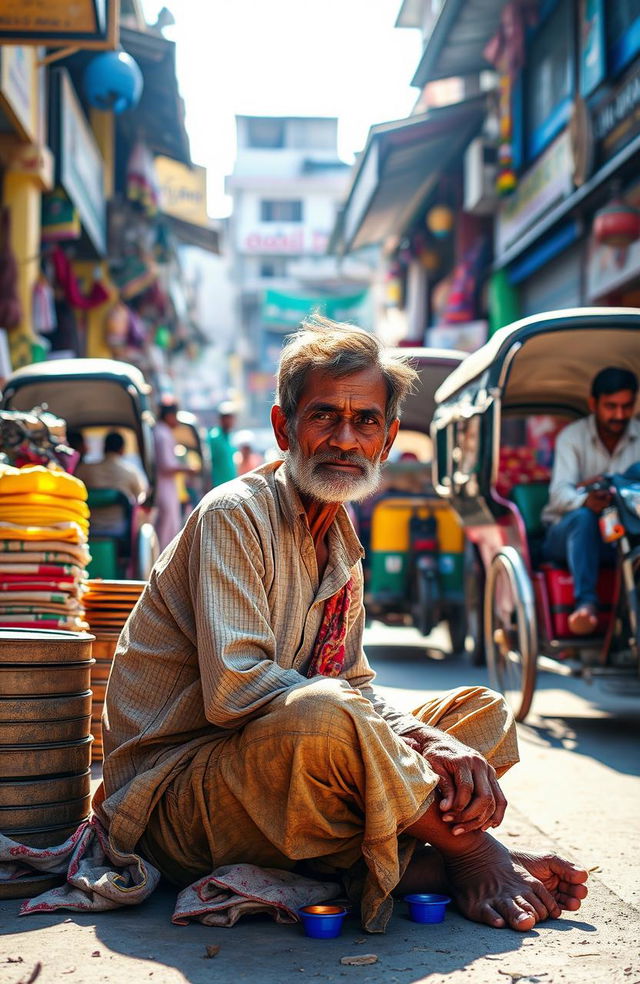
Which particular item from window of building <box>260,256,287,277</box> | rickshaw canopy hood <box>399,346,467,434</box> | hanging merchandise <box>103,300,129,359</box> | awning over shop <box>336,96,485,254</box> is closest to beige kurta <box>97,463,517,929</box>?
rickshaw canopy hood <box>399,346,467,434</box>

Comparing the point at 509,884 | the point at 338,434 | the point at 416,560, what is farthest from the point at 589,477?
the point at 509,884

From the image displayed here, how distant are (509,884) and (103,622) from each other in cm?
251

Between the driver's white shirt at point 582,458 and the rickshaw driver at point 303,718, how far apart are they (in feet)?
10.2

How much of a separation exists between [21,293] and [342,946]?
10896mm

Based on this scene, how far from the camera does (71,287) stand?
15742 mm

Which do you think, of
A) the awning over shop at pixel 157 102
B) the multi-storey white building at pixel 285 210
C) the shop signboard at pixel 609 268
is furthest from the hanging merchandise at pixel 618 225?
the multi-storey white building at pixel 285 210

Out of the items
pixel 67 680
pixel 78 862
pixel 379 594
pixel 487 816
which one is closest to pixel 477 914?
pixel 487 816

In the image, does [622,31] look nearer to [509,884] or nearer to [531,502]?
[531,502]

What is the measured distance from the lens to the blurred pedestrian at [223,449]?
12141 mm

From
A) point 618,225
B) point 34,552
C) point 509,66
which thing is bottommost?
point 34,552

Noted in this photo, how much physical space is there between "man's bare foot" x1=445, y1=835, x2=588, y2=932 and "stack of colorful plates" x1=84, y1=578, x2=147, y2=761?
225 centimetres

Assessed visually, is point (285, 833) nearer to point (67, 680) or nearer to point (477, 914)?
point (477, 914)

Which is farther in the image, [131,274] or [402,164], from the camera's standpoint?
[131,274]

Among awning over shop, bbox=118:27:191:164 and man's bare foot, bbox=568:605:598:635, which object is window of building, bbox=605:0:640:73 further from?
awning over shop, bbox=118:27:191:164
